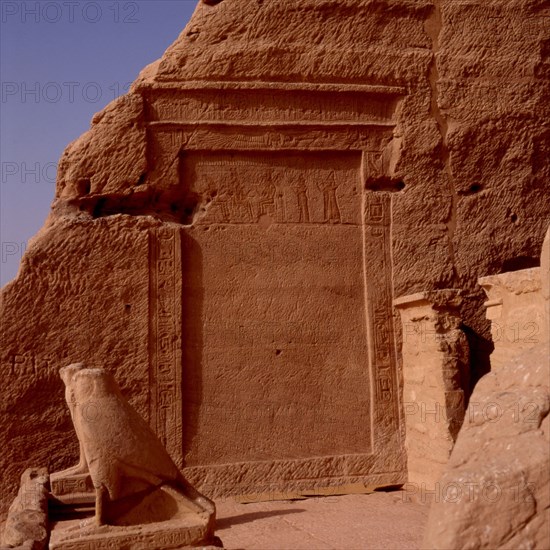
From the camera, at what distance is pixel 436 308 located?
698cm

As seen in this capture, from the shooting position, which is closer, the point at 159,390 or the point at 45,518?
the point at 45,518

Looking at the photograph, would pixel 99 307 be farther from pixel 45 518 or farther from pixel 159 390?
pixel 45 518

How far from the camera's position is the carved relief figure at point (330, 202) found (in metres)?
7.75

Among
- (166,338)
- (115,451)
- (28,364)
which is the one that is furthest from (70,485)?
(166,338)

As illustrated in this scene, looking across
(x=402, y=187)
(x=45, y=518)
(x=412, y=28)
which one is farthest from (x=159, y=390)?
(x=412, y=28)

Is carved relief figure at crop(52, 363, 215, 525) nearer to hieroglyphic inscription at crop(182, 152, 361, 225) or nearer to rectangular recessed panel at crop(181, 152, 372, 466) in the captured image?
rectangular recessed panel at crop(181, 152, 372, 466)

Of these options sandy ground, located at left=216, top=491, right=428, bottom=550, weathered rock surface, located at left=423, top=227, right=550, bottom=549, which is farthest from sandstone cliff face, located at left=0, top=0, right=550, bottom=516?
weathered rock surface, located at left=423, top=227, right=550, bottom=549

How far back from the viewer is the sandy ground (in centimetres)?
514

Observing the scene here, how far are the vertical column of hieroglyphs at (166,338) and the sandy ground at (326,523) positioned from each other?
2.64 ft

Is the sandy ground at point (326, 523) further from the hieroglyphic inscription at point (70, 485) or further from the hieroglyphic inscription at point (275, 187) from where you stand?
the hieroglyphic inscription at point (275, 187)

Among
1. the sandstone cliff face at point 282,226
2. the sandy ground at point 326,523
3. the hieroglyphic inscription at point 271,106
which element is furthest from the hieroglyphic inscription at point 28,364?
the hieroglyphic inscription at point 271,106

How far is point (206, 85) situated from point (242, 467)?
368 cm

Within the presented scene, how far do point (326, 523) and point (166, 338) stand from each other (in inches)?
94.6

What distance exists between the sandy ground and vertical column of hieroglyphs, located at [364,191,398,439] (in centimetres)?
87
